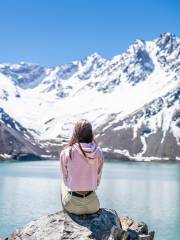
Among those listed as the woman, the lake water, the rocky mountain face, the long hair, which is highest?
the long hair

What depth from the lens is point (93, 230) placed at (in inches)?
540

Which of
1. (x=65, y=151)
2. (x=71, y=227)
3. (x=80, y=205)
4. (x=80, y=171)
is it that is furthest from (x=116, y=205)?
(x=71, y=227)

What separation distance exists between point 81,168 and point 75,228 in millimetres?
1566

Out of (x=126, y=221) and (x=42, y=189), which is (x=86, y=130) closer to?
(x=126, y=221)

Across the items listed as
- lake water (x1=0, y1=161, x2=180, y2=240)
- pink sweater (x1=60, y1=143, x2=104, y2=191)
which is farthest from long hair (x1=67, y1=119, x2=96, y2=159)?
lake water (x1=0, y1=161, x2=180, y2=240)

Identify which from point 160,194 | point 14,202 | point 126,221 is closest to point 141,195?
point 160,194

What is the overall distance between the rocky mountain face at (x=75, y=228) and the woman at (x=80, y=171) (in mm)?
231

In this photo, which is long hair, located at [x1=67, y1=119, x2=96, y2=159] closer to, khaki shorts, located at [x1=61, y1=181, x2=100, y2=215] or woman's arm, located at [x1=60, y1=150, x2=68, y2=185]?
woman's arm, located at [x1=60, y1=150, x2=68, y2=185]

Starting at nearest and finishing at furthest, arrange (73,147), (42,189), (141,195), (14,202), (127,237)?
(127,237) → (73,147) → (14,202) → (141,195) → (42,189)

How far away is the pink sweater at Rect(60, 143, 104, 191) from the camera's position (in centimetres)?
1431

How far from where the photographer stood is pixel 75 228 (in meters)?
13.7

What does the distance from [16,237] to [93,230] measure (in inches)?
77.7

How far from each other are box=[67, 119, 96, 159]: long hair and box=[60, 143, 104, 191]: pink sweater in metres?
0.10

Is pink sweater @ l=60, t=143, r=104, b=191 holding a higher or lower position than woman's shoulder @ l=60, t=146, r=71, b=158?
lower
